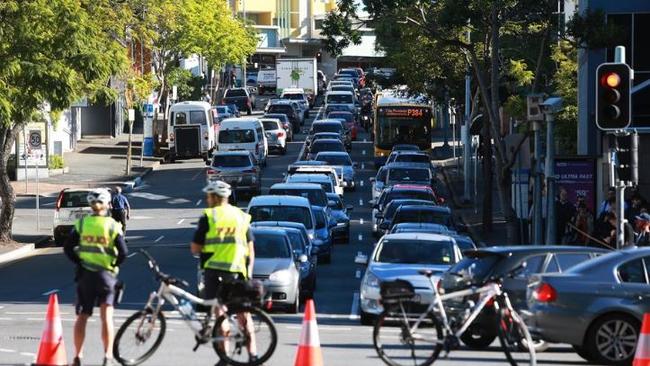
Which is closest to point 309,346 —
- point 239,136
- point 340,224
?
point 340,224

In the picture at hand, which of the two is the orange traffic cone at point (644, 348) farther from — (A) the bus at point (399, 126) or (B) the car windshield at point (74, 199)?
(A) the bus at point (399, 126)

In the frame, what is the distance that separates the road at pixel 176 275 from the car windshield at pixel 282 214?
1194mm

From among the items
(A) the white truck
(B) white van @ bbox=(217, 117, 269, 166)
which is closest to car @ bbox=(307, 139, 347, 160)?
(B) white van @ bbox=(217, 117, 269, 166)

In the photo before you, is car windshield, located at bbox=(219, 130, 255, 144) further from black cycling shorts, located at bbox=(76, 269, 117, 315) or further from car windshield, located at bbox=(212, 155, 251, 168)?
black cycling shorts, located at bbox=(76, 269, 117, 315)

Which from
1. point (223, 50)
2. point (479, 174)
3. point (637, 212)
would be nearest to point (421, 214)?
point (637, 212)

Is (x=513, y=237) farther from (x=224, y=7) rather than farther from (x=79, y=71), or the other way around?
(x=224, y=7)

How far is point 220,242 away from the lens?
561 inches

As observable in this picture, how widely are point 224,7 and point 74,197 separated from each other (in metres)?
→ 44.0

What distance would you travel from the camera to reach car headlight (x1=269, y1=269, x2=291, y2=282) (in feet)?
75.4

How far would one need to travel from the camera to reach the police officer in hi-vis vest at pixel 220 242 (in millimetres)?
14227

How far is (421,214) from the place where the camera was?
32.9m

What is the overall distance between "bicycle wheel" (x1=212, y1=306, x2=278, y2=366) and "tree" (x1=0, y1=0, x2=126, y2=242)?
20144mm

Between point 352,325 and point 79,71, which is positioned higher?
point 79,71

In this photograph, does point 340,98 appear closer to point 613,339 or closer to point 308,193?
point 308,193
